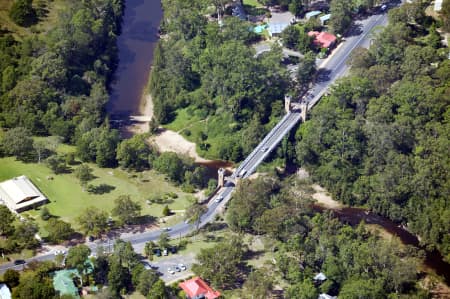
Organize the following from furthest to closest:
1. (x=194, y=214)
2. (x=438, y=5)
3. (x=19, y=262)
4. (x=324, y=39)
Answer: (x=438, y=5), (x=324, y=39), (x=194, y=214), (x=19, y=262)

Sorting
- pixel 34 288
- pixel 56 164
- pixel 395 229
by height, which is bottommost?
pixel 395 229

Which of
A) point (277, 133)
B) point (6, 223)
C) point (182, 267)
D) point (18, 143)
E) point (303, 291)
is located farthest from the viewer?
point (277, 133)

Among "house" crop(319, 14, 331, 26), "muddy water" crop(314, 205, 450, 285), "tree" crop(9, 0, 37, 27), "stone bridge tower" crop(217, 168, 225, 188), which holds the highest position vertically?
"tree" crop(9, 0, 37, 27)

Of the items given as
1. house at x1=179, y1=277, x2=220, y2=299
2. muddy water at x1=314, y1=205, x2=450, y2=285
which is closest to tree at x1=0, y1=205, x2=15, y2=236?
house at x1=179, y1=277, x2=220, y2=299

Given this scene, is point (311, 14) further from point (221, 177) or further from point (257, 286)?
point (257, 286)

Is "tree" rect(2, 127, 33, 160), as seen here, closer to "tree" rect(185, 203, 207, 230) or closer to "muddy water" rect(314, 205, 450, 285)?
"tree" rect(185, 203, 207, 230)

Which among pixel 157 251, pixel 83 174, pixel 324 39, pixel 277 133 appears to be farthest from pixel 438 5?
pixel 157 251
